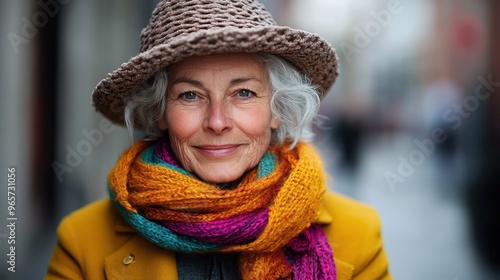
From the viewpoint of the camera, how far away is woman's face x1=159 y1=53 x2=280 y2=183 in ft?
7.75

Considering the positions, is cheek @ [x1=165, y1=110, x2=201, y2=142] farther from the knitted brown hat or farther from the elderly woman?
the knitted brown hat

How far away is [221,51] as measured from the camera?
220cm

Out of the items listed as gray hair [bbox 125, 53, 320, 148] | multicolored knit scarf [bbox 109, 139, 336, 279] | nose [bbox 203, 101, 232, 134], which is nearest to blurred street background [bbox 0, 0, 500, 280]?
gray hair [bbox 125, 53, 320, 148]

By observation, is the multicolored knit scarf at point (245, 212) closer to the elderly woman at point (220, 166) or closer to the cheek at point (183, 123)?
the elderly woman at point (220, 166)

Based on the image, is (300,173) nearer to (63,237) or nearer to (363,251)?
(363,251)

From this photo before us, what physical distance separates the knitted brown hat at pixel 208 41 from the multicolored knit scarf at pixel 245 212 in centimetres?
36

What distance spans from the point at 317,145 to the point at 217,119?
57.6 inches

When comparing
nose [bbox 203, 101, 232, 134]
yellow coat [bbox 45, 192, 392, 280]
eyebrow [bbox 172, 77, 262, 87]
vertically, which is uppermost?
eyebrow [bbox 172, 77, 262, 87]

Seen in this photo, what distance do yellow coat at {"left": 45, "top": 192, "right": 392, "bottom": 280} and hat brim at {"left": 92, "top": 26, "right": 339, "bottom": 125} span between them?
53cm

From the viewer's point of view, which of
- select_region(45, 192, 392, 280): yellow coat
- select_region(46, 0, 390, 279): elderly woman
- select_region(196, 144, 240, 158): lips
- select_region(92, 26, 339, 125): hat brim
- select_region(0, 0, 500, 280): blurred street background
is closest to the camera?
select_region(92, 26, 339, 125): hat brim

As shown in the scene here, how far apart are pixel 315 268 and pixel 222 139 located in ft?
2.14

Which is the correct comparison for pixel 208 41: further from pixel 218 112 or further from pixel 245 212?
pixel 245 212

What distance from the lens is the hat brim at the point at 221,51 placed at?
214 cm

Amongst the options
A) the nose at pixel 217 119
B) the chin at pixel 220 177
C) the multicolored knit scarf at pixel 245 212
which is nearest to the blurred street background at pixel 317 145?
the multicolored knit scarf at pixel 245 212
